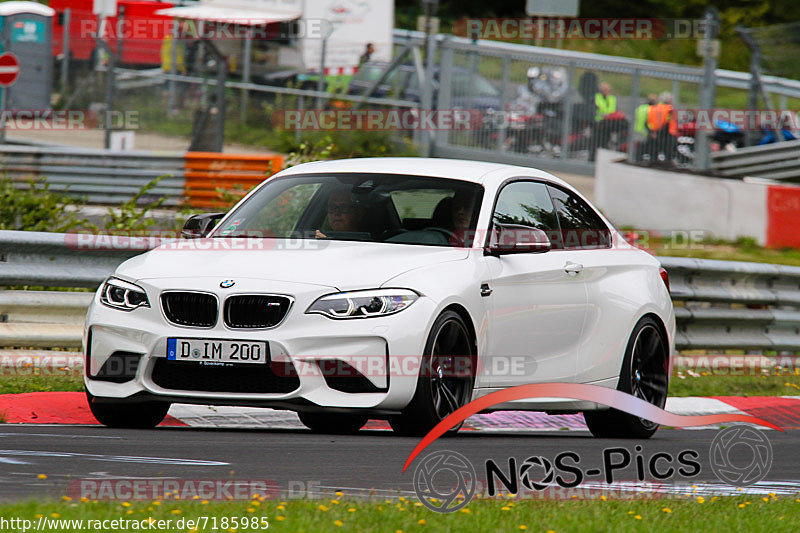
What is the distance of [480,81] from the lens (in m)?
25.8

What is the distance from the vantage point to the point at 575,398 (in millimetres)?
8656

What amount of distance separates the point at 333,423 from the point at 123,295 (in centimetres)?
168

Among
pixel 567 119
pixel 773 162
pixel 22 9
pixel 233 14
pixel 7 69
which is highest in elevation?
pixel 233 14

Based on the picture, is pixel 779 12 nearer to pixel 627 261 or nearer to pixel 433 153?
pixel 433 153

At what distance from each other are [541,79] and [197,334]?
18088 millimetres

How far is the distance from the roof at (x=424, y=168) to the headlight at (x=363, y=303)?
57.9 inches

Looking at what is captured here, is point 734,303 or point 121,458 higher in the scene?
point 121,458

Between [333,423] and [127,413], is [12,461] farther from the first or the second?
[333,423]

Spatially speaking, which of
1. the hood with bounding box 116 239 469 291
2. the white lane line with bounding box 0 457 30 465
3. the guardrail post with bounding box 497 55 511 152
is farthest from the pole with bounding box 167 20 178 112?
the white lane line with bounding box 0 457 30 465

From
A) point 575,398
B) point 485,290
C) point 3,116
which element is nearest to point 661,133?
point 3,116

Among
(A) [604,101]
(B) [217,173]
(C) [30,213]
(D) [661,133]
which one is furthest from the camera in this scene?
(A) [604,101]

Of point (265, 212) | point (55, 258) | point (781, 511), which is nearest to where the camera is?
point (781, 511)

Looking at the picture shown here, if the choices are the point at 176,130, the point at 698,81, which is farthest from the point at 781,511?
the point at 176,130

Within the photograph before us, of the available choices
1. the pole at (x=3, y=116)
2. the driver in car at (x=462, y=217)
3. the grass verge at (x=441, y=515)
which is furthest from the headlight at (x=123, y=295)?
the pole at (x=3, y=116)
